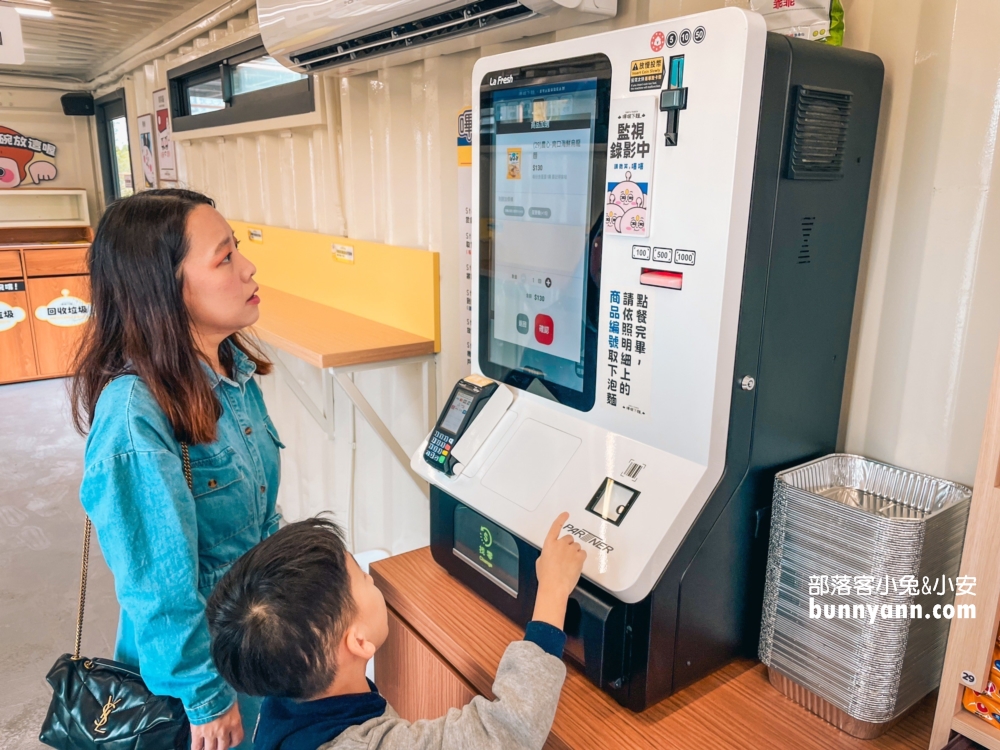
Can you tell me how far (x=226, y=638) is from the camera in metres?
1.00

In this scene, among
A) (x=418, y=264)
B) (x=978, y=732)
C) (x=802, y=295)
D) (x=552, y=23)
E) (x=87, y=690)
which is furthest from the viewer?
(x=418, y=264)

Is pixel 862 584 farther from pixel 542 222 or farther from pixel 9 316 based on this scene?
pixel 9 316

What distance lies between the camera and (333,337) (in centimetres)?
236

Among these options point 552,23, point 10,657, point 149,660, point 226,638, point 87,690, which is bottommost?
point 10,657

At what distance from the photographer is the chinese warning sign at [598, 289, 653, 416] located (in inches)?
45.4

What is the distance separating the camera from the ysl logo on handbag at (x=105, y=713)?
1.29m

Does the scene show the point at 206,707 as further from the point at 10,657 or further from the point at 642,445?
the point at 10,657

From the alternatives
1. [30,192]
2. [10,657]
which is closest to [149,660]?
[10,657]

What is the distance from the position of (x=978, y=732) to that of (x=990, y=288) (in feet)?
2.05

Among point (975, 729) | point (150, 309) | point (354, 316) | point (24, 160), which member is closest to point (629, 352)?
point (975, 729)

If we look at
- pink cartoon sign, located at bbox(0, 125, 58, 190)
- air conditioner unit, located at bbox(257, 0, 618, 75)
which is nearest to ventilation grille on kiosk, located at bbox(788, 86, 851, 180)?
air conditioner unit, located at bbox(257, 0, 618, 75)

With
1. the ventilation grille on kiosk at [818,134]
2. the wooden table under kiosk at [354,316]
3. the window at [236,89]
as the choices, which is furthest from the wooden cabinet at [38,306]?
the ventilation grille on kiosk at [818,134]

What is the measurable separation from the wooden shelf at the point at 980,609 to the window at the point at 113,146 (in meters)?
6.49

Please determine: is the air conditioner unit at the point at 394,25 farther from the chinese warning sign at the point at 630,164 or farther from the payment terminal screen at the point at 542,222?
the chinese warning sign at the point at 630,164
